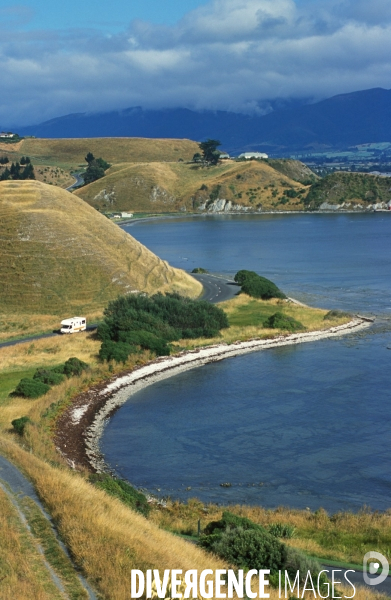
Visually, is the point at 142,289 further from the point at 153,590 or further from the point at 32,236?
the point at 153,590

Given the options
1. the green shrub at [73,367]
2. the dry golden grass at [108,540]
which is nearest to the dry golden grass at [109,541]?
the dry golden grass at [108,540]

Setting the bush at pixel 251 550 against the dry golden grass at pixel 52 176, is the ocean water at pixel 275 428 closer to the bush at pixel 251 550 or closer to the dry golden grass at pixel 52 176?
the bush at pixel 251 550

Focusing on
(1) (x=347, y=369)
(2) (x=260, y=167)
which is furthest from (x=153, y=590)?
(2) (x=260, y=167)

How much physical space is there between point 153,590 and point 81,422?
2321 centimetres

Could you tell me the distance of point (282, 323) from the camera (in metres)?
56.3

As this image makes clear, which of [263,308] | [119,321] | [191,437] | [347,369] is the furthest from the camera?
[263,308]

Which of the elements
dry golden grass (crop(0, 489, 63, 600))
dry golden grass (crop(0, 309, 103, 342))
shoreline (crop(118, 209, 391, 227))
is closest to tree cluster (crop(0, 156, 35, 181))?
shoreline (crop(118, 209, 391, 227))

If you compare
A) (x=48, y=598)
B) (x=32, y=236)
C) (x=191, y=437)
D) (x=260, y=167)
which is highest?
(x=260, y=167)

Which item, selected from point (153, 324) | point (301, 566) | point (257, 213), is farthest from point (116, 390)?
point (257, 213)

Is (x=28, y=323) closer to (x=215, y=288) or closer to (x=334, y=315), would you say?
(x=215, y=288)

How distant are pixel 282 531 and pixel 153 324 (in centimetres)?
3194

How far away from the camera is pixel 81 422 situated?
35406 mm

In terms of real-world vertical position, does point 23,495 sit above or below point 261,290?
above

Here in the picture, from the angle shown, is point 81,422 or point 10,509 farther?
point 81,422
